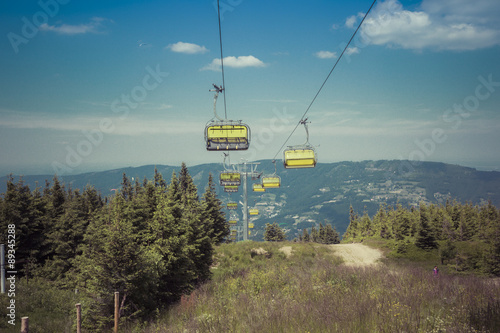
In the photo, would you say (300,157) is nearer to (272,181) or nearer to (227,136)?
(227,136)

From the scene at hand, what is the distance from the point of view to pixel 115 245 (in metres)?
14.0

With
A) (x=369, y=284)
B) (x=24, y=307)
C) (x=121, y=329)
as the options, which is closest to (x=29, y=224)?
(x=24, y=307)

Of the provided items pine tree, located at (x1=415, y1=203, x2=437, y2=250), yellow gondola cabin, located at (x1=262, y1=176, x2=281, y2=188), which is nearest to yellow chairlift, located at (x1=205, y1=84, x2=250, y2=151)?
yellow gondola cabin, located at (x1=262, y1=176, x2=281, y2=188)

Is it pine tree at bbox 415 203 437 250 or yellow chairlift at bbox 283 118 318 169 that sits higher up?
yellow chairlift at bbox 283 118 318 169

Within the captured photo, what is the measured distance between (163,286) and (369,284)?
42.3 feet

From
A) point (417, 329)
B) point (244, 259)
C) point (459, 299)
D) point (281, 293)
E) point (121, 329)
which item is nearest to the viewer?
point (417, 329)

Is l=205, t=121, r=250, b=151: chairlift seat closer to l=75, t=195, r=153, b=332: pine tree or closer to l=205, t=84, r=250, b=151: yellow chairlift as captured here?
l=205, t=84, r=250, b=151: yellow chairlift

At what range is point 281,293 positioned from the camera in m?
10.3

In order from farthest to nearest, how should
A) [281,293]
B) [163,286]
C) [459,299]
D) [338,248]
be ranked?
[338,248], [163,286], [281,293], [459,299]

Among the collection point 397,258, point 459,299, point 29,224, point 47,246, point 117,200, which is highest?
point 117,200

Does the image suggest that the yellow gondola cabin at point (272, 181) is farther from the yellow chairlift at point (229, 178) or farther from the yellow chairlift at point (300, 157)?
the yellow chairlift at point (300, 157)

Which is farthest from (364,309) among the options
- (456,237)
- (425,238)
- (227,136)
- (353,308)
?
(456,237)

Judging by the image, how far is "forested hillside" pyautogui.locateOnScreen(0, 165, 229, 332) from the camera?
45.7 ft

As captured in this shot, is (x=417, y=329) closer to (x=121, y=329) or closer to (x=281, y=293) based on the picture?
(x=281, y=293)
